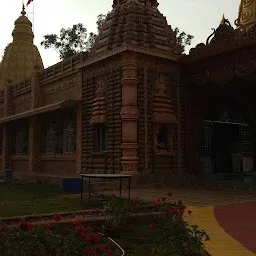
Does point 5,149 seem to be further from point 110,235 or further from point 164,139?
point 110,235

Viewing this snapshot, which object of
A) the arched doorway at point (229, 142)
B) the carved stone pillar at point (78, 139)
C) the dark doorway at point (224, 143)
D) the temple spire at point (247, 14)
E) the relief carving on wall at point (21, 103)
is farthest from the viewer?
the relief carving on wall at point (21, 103)

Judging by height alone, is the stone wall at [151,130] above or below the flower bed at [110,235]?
above

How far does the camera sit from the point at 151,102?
41.3ft

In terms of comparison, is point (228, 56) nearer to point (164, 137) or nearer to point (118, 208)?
point (164, 137)

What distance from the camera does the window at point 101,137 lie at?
525 inches

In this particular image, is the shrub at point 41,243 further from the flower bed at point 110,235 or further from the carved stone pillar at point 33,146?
the carved stone pillar at point 33,146

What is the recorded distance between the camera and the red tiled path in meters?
4.81

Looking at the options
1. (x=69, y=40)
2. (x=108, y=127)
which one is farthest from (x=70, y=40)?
(x=108, y=127)

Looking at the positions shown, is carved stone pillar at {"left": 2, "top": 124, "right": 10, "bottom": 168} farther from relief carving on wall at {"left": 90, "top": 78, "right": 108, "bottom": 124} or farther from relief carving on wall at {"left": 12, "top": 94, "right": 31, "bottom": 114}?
relief carving on wall at {"left": 90, "top": 78, "right": 108, "bottom": 124}

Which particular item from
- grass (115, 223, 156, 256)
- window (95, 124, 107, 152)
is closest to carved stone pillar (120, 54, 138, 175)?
window (95, 124, 107, 152)

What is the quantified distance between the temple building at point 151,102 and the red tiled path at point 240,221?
4830 mm

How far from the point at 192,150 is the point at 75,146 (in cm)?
469

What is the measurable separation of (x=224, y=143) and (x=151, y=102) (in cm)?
595

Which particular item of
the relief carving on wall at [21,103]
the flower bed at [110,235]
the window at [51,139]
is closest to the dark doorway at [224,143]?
the window at [51,139]
